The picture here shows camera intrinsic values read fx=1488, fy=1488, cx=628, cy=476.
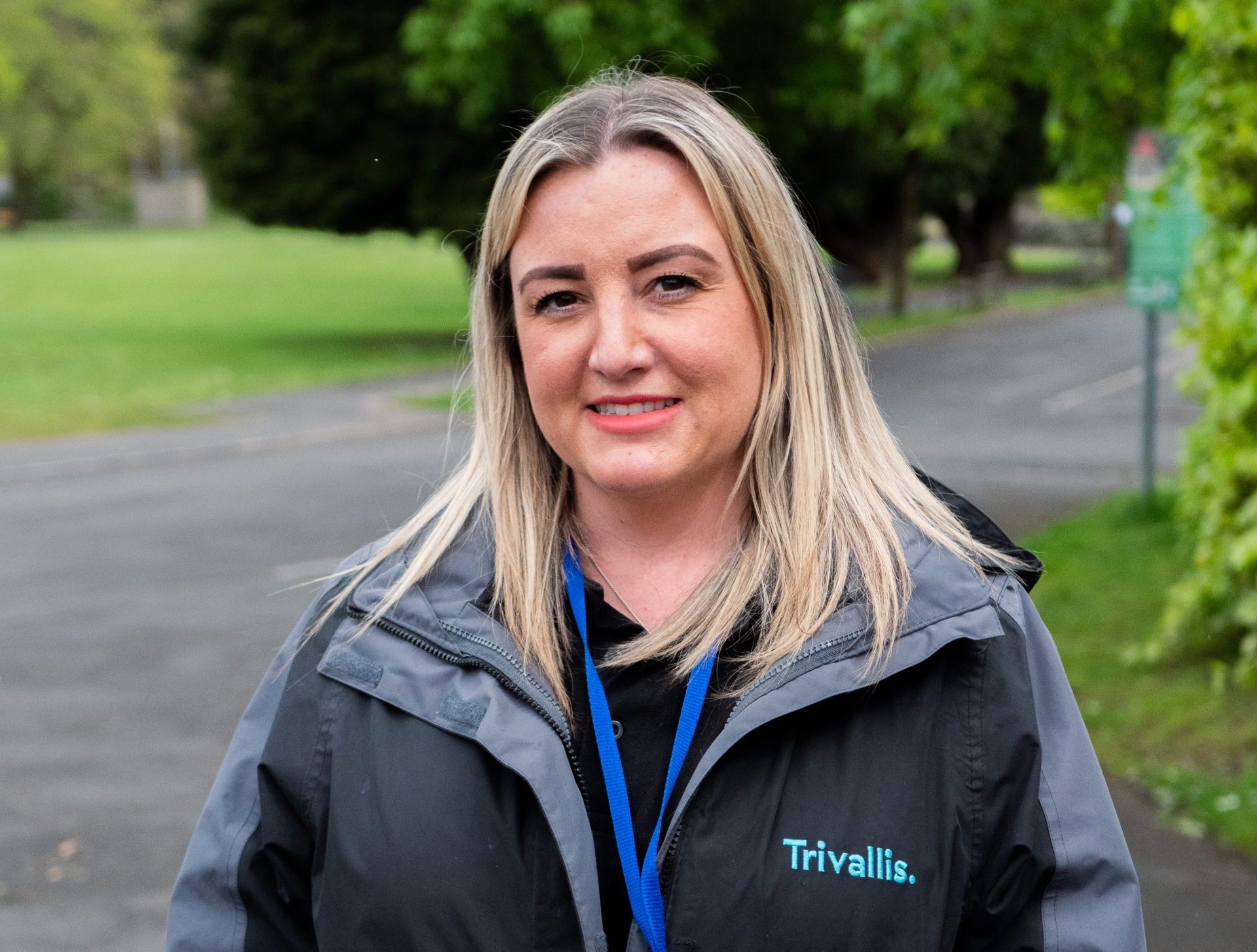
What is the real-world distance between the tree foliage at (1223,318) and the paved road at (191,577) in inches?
47.0

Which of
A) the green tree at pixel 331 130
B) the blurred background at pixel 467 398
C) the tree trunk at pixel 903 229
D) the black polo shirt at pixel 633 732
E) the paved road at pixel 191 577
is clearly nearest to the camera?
the black polo shirt at pixel 633 732

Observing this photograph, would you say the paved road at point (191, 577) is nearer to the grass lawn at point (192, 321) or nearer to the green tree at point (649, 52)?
the grass lawn at point (192, 321)

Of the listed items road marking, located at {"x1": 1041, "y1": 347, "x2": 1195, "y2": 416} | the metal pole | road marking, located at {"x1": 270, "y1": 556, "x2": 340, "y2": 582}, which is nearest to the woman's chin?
road marking, located at {"x1": 270, "y1": 556, "x2": 340, "y2": 582}

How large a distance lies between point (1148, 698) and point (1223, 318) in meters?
1.70

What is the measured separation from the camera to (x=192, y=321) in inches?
1297

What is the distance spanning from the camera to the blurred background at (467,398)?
5.58 metres

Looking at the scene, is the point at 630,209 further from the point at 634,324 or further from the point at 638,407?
the point at 638,407

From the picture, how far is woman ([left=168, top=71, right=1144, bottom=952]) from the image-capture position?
175 centimetres

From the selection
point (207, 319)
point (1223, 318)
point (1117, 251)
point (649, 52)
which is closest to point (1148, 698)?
point (1223, 318)

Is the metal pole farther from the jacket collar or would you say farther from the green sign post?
the jacket collar

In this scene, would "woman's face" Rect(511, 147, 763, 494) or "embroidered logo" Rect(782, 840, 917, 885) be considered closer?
"embroidered logo" Rect(782, 840, 917, 885)

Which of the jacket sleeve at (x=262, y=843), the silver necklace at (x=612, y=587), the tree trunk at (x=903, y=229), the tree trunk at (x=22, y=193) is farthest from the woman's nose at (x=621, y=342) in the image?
the tree trunk at (x=22, y=193)

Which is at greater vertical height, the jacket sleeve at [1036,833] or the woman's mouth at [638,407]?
the woman's mouth at [638,407]

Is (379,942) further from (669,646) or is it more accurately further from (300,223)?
(300,223)
